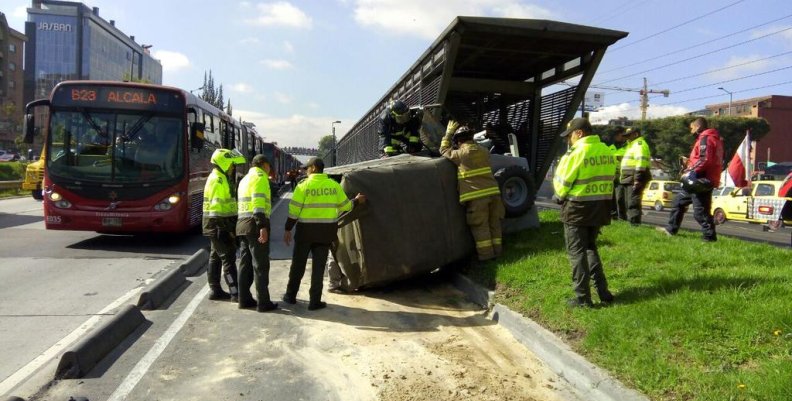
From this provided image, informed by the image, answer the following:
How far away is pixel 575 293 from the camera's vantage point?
529cm

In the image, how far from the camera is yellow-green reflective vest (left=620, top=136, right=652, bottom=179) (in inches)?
339

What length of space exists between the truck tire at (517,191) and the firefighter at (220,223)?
12.2 ft

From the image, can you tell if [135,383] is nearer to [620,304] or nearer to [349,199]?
[349,199]

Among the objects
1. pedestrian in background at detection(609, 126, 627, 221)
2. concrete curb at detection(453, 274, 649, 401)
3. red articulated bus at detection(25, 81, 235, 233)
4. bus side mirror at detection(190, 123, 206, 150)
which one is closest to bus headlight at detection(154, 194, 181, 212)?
red articulated bus at detection(25, 81, 235, 233)

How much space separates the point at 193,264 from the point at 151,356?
385 centimetres

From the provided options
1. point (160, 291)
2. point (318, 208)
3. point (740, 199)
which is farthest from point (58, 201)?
point (740, 199)

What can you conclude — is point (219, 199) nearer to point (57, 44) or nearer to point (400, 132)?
point (400, 132)

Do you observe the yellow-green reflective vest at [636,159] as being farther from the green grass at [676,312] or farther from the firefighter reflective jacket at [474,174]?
the firefighter reflective jacket at [474,174]

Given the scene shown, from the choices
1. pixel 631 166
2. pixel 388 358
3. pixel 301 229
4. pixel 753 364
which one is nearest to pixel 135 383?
pixel 388 358

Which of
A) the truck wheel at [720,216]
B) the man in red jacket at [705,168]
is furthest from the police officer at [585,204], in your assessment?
the truck wheel at [720,216]

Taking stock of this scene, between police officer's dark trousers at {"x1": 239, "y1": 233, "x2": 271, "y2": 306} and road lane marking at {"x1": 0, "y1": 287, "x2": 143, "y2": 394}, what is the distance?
147 centimetres

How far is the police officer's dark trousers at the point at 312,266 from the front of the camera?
6383 mm

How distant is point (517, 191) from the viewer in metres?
8.30

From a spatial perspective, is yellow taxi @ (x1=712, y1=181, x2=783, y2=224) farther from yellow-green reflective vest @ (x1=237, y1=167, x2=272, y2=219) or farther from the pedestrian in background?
yellow-green reflective vest @ (x1=237, y1=167, x2=272, y2=219)
